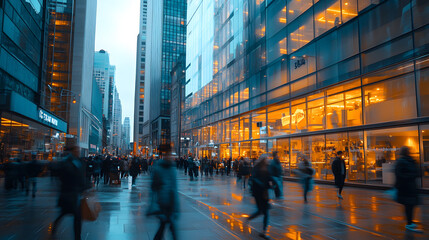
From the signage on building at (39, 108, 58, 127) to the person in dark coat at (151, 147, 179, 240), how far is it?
3086 cm

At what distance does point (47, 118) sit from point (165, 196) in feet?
111

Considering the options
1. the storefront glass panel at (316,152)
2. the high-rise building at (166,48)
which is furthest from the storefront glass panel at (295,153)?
the high-rise building at (166,48)

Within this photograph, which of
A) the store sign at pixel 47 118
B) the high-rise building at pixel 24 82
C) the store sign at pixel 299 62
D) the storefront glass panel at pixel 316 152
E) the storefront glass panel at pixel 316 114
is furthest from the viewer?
the store sign at pixel 47 118

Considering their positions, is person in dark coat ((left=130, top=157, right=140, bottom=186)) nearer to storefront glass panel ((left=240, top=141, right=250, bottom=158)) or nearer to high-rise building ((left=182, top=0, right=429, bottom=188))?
high-rise building ((left=182, top=0, right=429, bottom=188))

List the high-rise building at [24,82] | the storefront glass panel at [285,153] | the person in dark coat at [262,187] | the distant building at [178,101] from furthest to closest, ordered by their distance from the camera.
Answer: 1. the distant building at [178,101]
2. the storefront glass panel at [285,153]
3. the high-rise building at [24,82]
4. the person in dark coat at [262,187]

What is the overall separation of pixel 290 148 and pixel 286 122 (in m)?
2.15

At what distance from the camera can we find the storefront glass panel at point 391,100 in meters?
15.9

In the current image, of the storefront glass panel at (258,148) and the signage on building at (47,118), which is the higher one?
the signage on building at (47,118)

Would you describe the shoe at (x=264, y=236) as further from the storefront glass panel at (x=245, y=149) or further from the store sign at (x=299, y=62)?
the storefront glass panel at (x=245, y=149)

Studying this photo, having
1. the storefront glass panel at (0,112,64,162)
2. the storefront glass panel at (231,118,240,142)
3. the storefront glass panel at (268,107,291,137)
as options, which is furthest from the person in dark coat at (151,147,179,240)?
the storefront glass panel at (231,118,240,142)

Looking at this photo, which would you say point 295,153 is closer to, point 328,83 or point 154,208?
point 328,83

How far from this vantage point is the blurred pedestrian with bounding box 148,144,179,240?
218 inches

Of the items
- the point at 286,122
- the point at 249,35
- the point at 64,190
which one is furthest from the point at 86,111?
the point at 64,190

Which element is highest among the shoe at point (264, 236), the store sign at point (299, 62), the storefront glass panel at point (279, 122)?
the store sign at point (299, 62)
